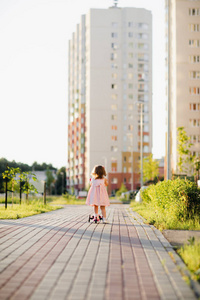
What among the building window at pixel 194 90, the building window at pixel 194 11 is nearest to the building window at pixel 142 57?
the building window at pixel 194 11

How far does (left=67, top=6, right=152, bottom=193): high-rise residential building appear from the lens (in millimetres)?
91688

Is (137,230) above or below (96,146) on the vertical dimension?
below

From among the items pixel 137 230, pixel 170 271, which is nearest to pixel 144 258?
pixel 170 271

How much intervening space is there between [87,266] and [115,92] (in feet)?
290

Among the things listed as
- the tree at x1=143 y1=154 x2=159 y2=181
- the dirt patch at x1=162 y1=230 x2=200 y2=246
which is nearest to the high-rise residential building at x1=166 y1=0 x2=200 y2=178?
the tree at x1=143 y1=154 x2=159 y2=181

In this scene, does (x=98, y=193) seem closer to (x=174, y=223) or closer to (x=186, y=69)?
(x=174, y=223)

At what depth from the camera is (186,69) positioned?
61812 millimetres

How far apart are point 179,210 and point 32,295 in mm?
7111

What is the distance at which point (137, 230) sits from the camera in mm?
9555

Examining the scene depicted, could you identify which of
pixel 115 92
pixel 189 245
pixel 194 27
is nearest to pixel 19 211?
pixel 189 245

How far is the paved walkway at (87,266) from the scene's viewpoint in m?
4.52

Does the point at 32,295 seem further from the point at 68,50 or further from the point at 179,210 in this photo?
the point at 68,50

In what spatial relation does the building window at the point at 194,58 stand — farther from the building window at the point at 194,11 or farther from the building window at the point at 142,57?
the building window at the point at 142,57

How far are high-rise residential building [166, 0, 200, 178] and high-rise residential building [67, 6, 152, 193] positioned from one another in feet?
96.2
